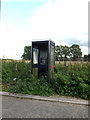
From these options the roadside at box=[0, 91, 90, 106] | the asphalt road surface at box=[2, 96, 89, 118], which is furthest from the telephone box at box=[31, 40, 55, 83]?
the asphalt road surface at box=[2, 96, 89, 118]

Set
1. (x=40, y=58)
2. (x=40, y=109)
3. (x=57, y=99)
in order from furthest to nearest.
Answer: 1. (x=40, y=58)
2. (x=57, y=99)
3. (x=40, y=109)

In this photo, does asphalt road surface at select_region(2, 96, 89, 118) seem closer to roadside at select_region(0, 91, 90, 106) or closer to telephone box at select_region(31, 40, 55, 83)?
roadside at select_region(0, 91, 90, 106)

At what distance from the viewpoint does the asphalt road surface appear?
2561mm

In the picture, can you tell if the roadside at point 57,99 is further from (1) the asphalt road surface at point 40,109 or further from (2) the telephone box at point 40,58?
(2) the telephone box at point 40,58

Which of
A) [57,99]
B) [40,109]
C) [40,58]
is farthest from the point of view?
[40,58]

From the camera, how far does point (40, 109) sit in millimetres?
2857

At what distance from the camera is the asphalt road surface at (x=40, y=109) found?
256 centimetres

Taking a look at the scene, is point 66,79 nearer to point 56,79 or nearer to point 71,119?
point 56,79

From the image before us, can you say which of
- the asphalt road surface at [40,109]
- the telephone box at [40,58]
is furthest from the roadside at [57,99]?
the telephone box at [40,58]

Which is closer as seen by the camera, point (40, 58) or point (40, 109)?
point (40, 109)

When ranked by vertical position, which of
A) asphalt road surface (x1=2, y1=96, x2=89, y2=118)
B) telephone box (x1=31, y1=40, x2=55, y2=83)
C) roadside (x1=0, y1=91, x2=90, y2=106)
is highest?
telephone box (x1=31, y1=40, x2=55, y2=83)

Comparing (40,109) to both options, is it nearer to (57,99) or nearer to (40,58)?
(57,99)

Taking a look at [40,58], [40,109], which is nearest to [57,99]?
[40,109]

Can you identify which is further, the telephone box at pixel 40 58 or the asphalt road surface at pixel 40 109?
the telephone box at pixel 40 58
